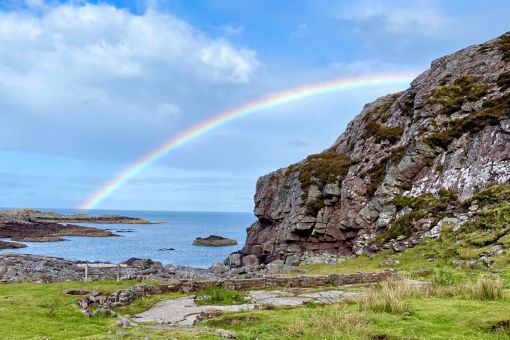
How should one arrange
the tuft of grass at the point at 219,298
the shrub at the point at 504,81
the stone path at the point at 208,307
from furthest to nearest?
the shrub at the point at 504,81 < the tuft of grass at the point at 219,298 < the stone path at the point at 208,307

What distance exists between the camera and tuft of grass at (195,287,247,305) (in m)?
24.6

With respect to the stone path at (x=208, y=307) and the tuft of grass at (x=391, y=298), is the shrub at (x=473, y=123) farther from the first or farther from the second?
the tuft of grass at (x=391, y=298)

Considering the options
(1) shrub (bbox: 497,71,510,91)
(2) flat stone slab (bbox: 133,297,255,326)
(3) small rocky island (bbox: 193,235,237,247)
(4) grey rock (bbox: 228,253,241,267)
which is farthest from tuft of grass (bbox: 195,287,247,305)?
(3) small rocky island (bbox: 193,235,237,247)

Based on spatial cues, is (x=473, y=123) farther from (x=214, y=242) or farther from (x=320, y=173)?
(x=214, y=242)

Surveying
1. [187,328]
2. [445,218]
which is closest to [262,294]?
[187,328]

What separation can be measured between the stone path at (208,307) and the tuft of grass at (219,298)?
0.41 metres

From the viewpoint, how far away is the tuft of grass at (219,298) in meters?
24.6

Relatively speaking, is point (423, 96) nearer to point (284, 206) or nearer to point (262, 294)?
point (284, 206)

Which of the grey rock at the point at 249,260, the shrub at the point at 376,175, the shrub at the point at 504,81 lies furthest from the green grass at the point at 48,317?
the shrub at the point at 504,81

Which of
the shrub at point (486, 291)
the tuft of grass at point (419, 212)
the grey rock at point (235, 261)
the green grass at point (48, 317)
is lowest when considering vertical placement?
the grey rock at point (235, 261)

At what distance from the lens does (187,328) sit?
58.3 ft

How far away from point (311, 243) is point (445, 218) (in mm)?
18251

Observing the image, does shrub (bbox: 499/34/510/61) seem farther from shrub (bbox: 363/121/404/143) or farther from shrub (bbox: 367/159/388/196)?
shrub (bbox: 367/159/388/196)

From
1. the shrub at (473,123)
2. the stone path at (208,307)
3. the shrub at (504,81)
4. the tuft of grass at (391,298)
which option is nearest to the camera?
the tuft of grass at (391,298)
